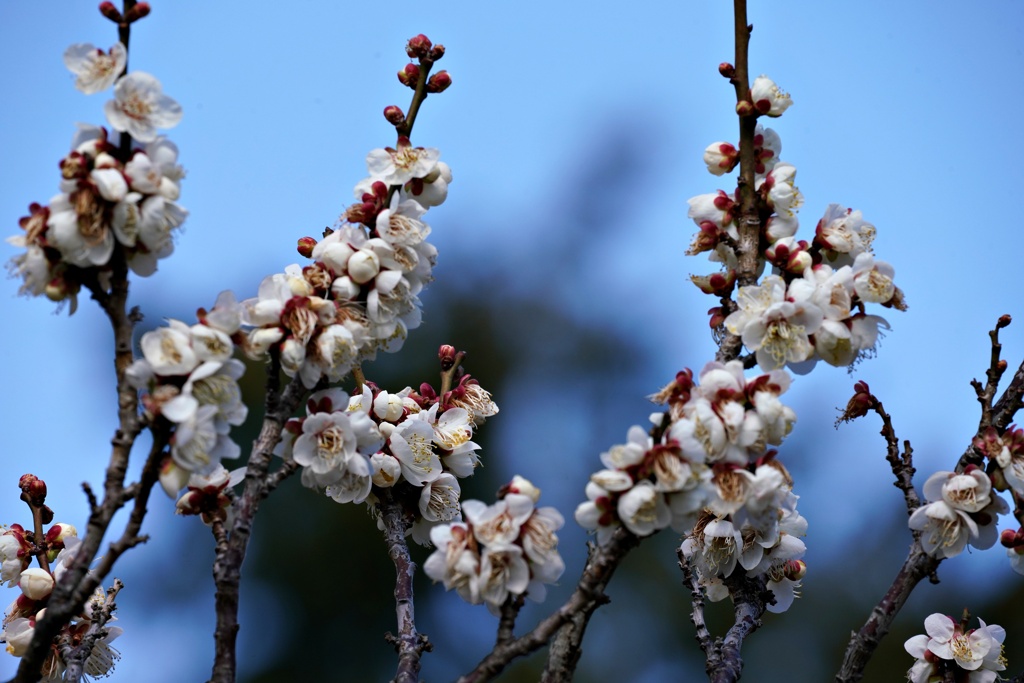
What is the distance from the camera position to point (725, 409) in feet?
7.72

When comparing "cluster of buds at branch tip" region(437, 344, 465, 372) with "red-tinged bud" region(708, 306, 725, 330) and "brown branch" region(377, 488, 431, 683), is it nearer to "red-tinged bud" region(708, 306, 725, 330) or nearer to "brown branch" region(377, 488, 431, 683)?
"brown branch" region(377, 488, 431, 683)

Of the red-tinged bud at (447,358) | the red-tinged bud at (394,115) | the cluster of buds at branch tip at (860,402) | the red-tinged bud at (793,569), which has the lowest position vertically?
the red-tinged bud at (793,569)

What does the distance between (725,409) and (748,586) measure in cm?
109

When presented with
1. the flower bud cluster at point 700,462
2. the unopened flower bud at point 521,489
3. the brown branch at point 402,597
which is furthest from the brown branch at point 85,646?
the flower bud cluster at point 700,462

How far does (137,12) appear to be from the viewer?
241cm

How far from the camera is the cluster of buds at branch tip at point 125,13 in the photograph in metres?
2.40

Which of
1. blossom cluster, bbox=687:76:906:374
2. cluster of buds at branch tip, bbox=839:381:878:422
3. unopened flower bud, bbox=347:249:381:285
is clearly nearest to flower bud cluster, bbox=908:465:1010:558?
cluster of buds at branch tip, bbox=839:381:878:422

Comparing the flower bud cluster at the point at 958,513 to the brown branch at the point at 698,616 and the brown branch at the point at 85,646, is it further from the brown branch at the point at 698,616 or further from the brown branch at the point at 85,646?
the brown branch at the point at 85,646

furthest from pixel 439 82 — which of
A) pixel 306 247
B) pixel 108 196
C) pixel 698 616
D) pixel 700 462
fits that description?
pixel 698 616

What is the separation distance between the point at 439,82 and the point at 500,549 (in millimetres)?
1452

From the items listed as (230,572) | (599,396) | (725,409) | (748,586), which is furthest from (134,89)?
(599,396)

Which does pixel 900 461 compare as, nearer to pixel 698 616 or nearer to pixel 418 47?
pixel 698 616

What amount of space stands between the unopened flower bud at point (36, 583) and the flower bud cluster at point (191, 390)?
97cm

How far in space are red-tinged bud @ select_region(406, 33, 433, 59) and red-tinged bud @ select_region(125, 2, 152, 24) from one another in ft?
2.79
